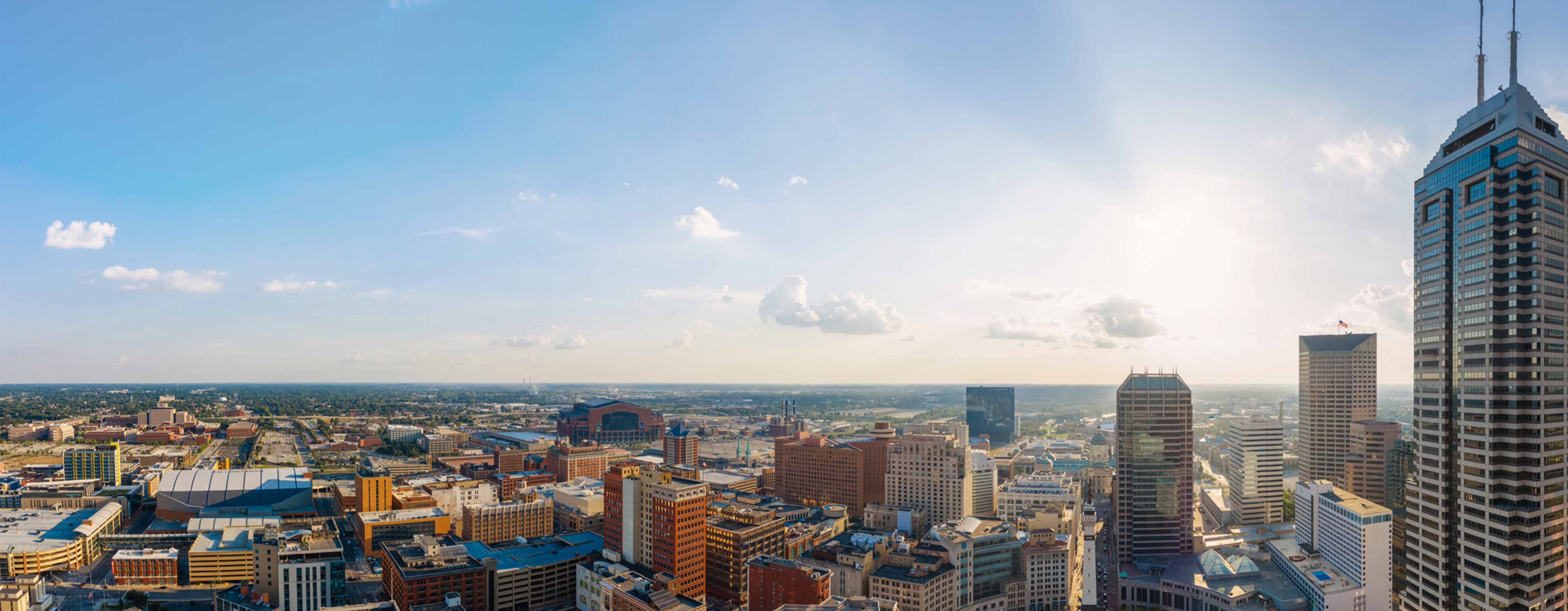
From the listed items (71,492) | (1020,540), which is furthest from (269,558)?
(71,492)

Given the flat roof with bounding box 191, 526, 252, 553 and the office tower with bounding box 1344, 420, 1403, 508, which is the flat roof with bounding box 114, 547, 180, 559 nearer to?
the flat roof with bounding box 191, 526, 252, 553

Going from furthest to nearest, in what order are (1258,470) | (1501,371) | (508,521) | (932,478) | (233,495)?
(233,495) < (1258,470) < (508,521) < (932,478) < (1501,371)

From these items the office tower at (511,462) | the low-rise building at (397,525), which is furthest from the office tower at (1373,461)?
A: the office tower at (511,462)

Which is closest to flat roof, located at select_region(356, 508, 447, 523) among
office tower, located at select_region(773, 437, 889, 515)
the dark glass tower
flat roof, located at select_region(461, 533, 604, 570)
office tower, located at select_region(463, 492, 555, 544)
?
office tower, located at select_region(463, 492, 555, 544)

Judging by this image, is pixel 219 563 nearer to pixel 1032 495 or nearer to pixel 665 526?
pixel 665 526

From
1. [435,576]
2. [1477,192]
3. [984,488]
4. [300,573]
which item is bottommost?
[984,488]

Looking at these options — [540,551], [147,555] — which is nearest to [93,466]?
Result: [147,555]
